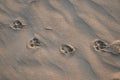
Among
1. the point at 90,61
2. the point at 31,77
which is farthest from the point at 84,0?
the point at 31,77

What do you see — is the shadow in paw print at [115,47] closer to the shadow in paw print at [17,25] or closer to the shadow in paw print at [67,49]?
the shadow in paw print at [67,49]

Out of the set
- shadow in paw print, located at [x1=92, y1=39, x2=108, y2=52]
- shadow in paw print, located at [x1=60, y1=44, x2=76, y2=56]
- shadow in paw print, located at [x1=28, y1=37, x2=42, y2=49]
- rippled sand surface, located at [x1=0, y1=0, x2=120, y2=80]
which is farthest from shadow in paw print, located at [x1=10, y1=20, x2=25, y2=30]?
shadow in paw print, located at [x1=92, y1=39, x2=108, y2=52]

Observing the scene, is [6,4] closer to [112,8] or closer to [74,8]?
[74,8]

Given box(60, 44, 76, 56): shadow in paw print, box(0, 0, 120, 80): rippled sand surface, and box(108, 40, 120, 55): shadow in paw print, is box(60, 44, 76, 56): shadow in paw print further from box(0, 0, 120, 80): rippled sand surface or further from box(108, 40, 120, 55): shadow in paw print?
box(108, 40, 120, 55): shadow in paw print

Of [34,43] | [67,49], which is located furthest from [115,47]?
[34,43]

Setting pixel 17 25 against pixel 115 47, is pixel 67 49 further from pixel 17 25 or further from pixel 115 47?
pixel 17 25
